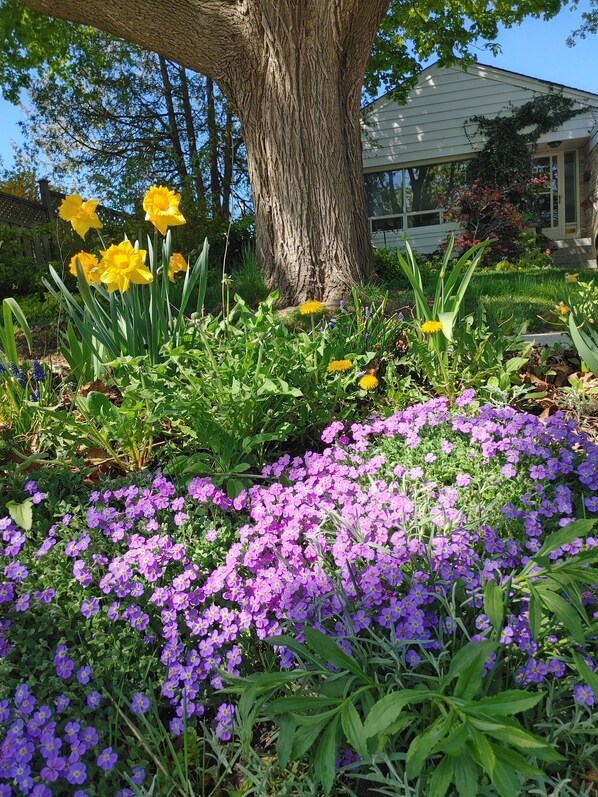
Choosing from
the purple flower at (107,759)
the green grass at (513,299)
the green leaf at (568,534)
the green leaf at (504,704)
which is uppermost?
the green grass at (513,299)

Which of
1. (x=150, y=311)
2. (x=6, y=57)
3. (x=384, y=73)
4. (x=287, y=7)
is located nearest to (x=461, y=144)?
(x=384, y=73)

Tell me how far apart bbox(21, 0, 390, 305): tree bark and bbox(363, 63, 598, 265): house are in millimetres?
10514

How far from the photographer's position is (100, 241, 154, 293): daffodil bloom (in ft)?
7.83

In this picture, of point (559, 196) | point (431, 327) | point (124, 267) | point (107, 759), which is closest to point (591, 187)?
point (559, 196)

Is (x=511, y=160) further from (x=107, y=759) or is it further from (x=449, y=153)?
(x=107, y=759)

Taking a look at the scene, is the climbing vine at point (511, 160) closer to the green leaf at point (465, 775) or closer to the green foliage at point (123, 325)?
the green foliage at point (123, 325)

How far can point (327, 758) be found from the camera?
111cm

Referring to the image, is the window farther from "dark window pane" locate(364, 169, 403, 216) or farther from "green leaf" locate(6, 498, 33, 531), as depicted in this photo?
"green leaf" locate(6, 498, 33, 531)

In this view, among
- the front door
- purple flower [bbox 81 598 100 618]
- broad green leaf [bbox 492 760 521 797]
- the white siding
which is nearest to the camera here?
broad green leaf [bbox 492 760 521 797]

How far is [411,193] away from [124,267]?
15.1 m

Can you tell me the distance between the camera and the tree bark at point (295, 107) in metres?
4.48

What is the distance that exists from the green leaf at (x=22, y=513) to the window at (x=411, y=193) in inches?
590

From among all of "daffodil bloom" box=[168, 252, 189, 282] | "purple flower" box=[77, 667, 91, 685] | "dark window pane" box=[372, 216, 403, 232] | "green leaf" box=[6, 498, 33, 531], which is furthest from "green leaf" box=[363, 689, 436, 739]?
"dark window pane" box=[372, 216, 403, 232]

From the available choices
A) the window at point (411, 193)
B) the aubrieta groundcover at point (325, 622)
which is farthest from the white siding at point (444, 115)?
the aubrieta groundcover at point (325, 622)
